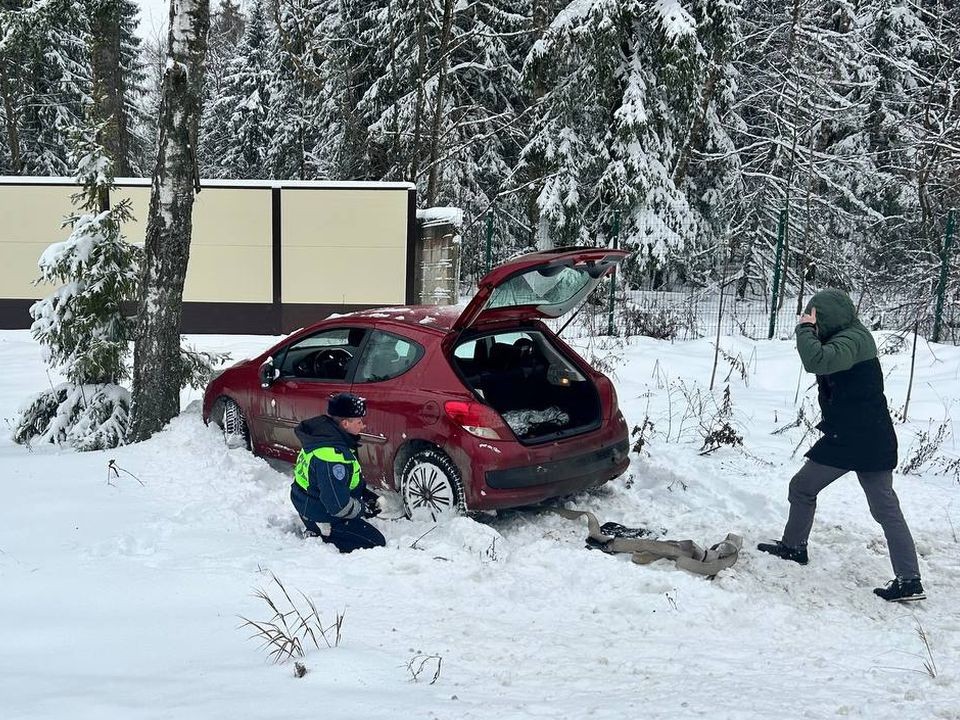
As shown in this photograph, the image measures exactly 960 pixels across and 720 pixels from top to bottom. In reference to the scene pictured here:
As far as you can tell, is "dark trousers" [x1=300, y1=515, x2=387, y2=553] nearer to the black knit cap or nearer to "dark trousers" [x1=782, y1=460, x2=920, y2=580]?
the black knit cap

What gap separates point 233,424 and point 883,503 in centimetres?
506

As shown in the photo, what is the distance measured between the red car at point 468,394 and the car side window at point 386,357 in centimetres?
1

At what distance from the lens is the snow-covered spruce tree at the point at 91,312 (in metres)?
8.30

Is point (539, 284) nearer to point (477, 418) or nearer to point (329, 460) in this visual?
point (477, 418)

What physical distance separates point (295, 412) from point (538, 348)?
1.97 m

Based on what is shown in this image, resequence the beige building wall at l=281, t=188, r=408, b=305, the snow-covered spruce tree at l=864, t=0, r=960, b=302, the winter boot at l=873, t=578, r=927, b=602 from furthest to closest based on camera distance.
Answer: the snow-covered spruce tree at l=864, t=0, r=960, b=302 → the beige building wall at l=281, t=188, r=408, b=305 → the winter boot at l=873, t=578, r=927, b=602

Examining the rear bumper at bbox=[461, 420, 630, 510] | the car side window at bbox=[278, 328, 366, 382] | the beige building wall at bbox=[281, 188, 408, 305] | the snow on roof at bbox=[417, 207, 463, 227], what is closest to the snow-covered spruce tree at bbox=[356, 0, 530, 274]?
the snow on roof at bbox=[417, 207, 463, 227]

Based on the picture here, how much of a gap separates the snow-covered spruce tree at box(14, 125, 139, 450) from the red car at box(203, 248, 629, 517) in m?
2.23

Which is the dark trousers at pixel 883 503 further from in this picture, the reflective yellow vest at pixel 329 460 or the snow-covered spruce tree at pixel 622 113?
the snow-covered spruce tree at pixel 622 113

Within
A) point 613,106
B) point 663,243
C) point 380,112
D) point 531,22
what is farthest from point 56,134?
point 663,243

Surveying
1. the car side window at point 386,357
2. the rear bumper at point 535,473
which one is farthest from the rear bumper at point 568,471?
the car side window at point 386,357

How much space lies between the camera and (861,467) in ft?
15.4

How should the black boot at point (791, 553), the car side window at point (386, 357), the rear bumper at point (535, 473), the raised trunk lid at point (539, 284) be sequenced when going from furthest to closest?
the car side window at point (386, 357), the raised trunk lid at point (539, 284), the rear bumper at point (535, 473), the black boot at point (791, 553)

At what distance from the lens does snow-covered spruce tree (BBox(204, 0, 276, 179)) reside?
105ft
